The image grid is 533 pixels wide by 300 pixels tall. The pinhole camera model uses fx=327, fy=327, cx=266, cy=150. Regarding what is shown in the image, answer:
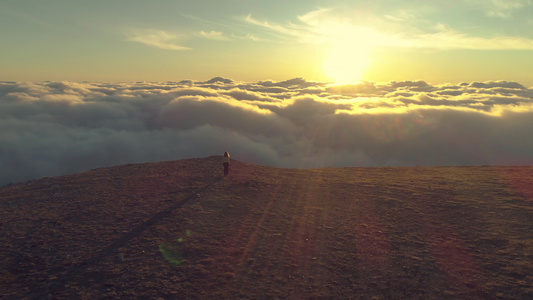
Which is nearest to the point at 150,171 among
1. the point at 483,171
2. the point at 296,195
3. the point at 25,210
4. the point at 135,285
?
the point at 25,210

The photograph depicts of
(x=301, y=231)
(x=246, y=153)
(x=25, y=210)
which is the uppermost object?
(x=301, y=231)

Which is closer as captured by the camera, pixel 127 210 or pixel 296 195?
pixel 127 210

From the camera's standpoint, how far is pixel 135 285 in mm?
7230

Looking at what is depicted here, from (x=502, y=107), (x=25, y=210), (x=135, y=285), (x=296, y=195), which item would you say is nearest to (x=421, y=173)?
(x=296, y=195)

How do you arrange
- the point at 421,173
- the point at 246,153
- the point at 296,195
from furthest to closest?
the point at 246,153 < the point at 421,173 < the point at 296,195

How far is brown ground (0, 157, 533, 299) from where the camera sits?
7219 millimetres

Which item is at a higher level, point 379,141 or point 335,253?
point 335,253

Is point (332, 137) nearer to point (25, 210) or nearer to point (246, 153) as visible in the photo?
point (246, 153)

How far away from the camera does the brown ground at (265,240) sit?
23.7 ft

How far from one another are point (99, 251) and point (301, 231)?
231 inches

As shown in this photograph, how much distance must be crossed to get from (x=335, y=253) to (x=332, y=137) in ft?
480

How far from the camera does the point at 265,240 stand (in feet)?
31.8

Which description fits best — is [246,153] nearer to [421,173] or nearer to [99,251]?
[421,173]

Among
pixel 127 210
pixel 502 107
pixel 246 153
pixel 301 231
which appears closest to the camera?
pixel 301 231
